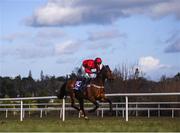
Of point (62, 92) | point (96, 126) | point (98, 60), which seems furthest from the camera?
point (62, 92)

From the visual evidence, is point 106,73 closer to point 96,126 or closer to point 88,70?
point 88,70

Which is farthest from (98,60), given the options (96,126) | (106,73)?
→ (96,126)

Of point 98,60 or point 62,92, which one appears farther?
point 62,92

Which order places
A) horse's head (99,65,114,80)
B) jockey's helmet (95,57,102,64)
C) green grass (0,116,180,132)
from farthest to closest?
jockey's helmet (95,57,102,64), horse's head (99,65,114,80), green grass (0,116,180,132)

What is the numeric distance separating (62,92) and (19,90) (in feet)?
153

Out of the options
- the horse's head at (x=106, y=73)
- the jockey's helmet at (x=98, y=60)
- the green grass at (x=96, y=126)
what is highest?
the jockey's helmet at (x=98, y=60)

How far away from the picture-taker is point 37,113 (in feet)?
115

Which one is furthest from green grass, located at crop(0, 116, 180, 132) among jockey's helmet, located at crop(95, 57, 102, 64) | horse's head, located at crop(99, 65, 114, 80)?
jockey's helmet, located at crop(95, 57, 102, 64)

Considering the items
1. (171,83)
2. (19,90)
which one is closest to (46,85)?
(19,90)

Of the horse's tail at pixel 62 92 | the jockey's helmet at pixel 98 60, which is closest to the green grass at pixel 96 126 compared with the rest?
the jockey's helmet at pixel 98 60

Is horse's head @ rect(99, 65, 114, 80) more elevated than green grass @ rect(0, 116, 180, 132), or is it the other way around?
horse's head @ rect(99, 65, 114, 80)

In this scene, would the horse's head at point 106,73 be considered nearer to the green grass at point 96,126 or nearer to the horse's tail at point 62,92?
the green grass at point 96,126

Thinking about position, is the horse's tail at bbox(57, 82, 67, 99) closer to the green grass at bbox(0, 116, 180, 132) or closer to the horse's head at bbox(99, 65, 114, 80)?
the horse's head at bbox(99, 65, 114, 80)

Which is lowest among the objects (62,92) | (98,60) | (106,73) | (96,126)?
(96,126)
